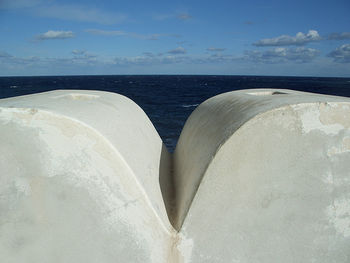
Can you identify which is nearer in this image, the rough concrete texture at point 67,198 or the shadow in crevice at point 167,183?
the rough concrete texture at point 67,198

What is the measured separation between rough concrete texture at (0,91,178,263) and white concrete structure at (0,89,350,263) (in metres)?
0.01

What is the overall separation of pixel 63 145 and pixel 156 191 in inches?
53.8

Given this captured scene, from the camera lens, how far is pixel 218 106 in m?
5.47

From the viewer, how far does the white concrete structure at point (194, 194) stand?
11.7ft

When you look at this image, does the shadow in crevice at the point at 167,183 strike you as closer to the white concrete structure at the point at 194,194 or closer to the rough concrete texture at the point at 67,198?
the white concrete structure at the point at 194,194

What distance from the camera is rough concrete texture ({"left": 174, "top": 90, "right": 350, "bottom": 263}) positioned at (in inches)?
147

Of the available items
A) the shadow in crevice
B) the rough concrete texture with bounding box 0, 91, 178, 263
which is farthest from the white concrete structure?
the shadow in crevice

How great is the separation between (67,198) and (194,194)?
4.73 ft

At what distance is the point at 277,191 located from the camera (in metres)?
3.79

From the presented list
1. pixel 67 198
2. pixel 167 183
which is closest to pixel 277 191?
pixel 167 183

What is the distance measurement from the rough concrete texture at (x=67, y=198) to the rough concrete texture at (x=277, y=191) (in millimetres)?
569

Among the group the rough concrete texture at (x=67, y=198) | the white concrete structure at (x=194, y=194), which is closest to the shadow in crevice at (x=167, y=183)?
the white concrete structure at (x=194, y=194)

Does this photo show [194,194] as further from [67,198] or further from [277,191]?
[67,198]

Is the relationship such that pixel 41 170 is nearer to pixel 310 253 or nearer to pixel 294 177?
pixel 294 177
